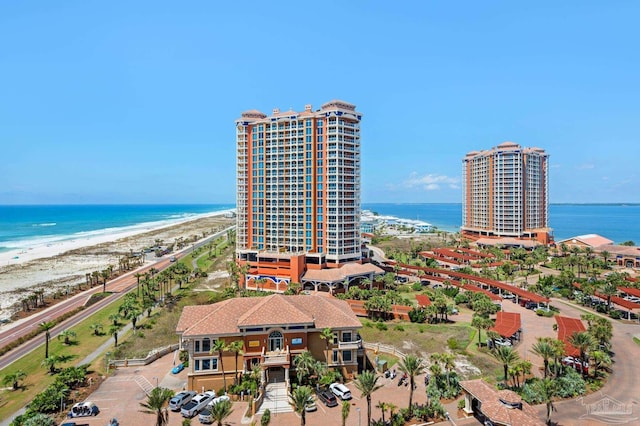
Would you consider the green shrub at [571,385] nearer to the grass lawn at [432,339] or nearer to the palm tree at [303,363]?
the grass lawn at [432,339]

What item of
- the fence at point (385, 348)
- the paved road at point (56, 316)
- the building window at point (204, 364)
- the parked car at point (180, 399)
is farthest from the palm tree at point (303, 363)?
the paved road at point (56, 316)

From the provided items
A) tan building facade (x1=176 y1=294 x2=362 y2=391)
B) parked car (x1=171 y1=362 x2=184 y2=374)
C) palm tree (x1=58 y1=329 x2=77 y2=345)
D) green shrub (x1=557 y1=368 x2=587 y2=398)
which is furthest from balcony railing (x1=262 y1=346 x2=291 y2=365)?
palm tree (x1=58 y1=329 x2=77 y2=345)

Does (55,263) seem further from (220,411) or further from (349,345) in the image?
(220,411)

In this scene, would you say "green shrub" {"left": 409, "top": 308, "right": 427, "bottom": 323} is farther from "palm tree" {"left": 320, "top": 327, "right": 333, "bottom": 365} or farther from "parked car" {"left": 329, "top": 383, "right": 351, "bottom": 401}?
"parked car" {"left": 329, "top": 383, "right": 351, "bottom": 401}

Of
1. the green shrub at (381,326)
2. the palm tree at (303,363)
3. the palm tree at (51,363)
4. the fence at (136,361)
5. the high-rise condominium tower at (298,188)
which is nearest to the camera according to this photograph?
the palm tree at (303,363)

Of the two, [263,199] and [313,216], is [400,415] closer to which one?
[313,216]

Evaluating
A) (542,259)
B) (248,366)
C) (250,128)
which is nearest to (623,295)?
(542,259)

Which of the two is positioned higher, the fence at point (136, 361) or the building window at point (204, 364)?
the building window at point (204, 364)
